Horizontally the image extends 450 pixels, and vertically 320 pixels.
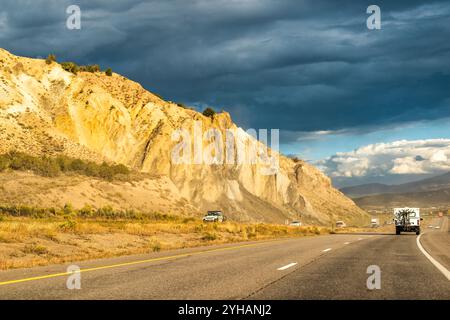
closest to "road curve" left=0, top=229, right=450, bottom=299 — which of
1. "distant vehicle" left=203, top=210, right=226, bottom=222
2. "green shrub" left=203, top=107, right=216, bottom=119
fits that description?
"distant vehicle" left=203, top=210, right=226, bottom=222

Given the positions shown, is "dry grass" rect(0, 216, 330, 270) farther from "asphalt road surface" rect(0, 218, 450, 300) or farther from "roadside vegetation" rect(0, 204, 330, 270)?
"asphalt road surface" rect(0, 218, 450, 300)

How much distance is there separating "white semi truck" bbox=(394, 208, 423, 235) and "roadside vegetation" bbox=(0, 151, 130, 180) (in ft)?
116

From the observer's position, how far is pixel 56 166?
6291cm

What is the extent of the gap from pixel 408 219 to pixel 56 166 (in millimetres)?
38801

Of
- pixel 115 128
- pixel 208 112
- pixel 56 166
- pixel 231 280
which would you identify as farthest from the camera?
pixel 208 112

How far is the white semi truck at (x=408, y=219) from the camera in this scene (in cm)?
4784

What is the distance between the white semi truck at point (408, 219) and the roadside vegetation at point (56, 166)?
35509mm

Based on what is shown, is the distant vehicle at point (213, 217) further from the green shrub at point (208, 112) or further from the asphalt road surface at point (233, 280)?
the green shrub at point (208, 112)

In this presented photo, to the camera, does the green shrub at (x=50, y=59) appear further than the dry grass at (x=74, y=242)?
Yes

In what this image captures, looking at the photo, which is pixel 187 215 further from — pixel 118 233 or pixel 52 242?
pixel 52 242

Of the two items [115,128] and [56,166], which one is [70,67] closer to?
[115,128]

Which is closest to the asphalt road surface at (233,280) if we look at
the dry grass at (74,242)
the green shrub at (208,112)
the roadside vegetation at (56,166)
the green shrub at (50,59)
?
the dry grass at (74,242)

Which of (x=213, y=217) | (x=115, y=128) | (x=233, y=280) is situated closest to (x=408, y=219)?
(x=213, y=217)
